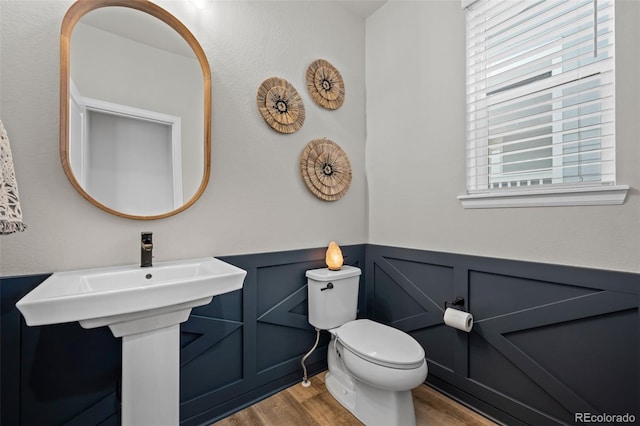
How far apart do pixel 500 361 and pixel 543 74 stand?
1484 millimetres

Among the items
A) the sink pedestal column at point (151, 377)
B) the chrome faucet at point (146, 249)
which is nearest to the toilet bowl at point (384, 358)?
the sink pedestal column at point (151, 377)

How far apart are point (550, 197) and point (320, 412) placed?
5.32 feet

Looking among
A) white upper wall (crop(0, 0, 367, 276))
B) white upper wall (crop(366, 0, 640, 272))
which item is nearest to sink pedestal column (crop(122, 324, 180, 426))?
white upper wall (crop(0, 0, 367, 276))

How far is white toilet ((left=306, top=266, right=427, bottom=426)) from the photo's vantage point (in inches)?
51.9

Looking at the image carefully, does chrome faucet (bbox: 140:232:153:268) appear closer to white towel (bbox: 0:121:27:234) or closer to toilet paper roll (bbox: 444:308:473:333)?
white towel (bbox: 0:121:27:234)

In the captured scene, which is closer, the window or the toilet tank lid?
the window

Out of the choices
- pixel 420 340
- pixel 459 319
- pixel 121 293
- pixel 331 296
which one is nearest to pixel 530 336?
pixel 459 319

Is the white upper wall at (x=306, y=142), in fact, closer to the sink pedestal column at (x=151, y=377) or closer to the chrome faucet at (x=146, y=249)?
the chrome faucet at (x=146, y=249)

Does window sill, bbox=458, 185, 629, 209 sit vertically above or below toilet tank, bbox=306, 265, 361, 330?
above

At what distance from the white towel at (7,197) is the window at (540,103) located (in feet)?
6.22

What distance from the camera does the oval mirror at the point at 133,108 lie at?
121 cm

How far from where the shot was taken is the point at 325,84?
6.54ft

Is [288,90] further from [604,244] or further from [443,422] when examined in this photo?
[443,422]

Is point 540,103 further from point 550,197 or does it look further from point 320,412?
point 320,412
